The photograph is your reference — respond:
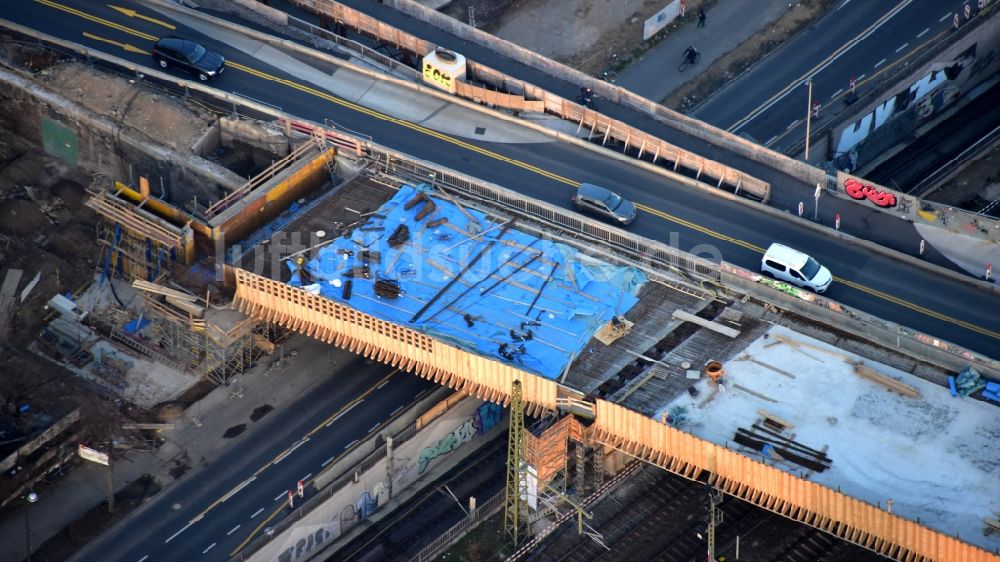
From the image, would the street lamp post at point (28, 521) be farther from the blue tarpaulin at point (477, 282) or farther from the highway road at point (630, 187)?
the highway road at point (630, 187)

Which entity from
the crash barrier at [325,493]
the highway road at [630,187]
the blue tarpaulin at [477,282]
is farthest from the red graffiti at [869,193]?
the crash barrier at [325,493]

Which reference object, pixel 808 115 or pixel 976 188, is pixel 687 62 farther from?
pixel 976 188

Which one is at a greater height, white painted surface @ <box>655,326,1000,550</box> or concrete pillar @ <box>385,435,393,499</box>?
white painted surface @ <box>655,326,1000,550</box>

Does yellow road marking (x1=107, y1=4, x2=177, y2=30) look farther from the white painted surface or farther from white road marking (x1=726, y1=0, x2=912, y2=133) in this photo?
the white painted surface

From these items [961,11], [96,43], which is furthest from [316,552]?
[961,11]

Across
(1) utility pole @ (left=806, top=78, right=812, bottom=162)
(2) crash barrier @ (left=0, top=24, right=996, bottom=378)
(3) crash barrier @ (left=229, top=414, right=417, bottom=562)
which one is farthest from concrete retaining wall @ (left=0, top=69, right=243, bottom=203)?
(1) utility pole @ (left=806, top=78, right=812, bottom=162)

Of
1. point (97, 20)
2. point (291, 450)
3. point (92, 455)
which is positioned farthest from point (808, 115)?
point (92, 455)
